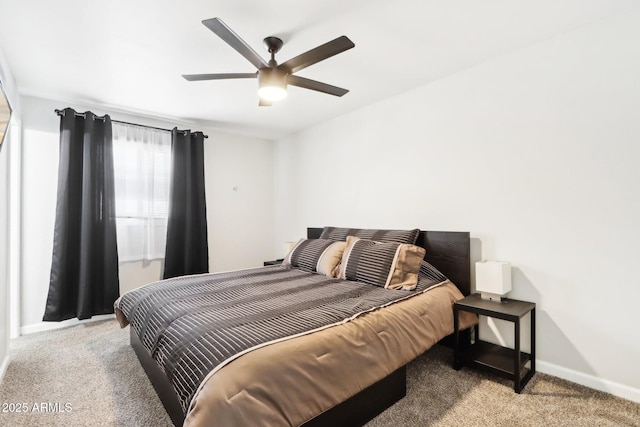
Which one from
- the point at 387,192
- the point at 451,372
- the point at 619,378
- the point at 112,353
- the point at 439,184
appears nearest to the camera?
the point at 619,378

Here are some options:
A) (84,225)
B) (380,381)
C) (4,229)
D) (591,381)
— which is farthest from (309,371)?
(84,225)

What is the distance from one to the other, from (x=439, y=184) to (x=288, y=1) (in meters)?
1.95

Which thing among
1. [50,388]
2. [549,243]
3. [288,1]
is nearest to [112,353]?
[50,388]

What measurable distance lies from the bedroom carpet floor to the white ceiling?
241 centimetres

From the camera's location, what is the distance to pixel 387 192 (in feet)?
10.9

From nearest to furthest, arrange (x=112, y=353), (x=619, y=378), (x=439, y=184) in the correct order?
(x=619, y=378)
(x=112, y=353)
(x=439, y=184)

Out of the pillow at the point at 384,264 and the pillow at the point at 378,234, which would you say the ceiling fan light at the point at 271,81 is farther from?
the pillow at the point at 378,234

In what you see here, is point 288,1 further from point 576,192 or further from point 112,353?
point 112,353

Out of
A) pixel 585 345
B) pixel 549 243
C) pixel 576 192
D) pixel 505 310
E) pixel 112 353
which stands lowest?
pixel 112 353

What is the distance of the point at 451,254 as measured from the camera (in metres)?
2.69

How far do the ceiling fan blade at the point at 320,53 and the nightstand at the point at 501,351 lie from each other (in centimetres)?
195

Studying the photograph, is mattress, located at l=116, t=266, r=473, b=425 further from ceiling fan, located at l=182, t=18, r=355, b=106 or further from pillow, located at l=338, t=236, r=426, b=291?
ceiling fan, located at l=182, t=18, r=355, b=106

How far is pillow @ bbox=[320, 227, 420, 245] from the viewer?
285 cm

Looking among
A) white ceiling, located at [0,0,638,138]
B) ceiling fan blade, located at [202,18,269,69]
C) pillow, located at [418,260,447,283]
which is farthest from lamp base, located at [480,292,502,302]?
ceiling fan blade, located at [202,18,269,69]
